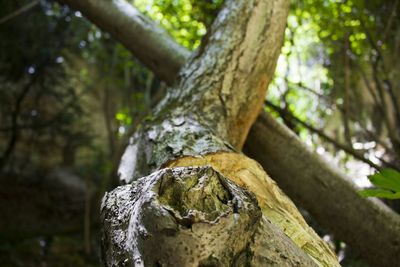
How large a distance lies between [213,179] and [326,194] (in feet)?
4.07

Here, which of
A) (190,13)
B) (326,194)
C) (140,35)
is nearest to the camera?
(326,194)

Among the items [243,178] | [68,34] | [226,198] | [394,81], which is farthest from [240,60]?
[68,34]

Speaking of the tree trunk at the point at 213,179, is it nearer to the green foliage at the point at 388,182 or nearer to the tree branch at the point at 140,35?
the green foliage at the point at 388,182

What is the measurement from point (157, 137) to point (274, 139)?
33.6 inches

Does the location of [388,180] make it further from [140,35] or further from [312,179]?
[140,35]

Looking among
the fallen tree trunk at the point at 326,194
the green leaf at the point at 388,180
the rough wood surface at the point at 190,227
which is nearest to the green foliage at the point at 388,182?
the green leaf at the point at 388,180

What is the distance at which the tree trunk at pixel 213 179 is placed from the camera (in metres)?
0.84

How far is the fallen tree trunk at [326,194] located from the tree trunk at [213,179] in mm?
245

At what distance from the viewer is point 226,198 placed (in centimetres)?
94

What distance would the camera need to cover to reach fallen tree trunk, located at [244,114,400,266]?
1874mm

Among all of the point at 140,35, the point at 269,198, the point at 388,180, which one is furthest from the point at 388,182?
the point at 140,35

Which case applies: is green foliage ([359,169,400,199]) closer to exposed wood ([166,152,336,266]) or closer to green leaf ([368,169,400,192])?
green leaf ([368,169,400,192])

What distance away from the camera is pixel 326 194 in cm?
206

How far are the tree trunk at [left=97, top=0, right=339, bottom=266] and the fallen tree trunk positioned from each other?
0.81 ft
